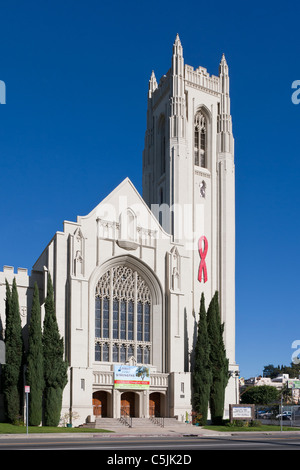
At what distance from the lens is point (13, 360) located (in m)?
44.6

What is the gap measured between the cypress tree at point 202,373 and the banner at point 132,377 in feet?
14.7

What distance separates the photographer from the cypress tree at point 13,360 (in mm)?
44000

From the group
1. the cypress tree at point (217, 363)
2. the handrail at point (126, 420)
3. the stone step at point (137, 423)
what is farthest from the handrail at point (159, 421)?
the cypress tree at point (217, 363)

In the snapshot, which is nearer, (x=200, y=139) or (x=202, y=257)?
(x=202, y=257)

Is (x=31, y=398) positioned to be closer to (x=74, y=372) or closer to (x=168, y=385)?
(x=74, y=372)

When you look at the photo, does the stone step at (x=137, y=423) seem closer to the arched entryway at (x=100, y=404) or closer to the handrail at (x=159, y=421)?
the handrail at (x=159, y=421)

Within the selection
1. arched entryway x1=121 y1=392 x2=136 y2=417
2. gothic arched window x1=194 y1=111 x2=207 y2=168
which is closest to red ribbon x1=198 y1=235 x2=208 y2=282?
gothic arched window x1=194 y1=111 x2=207 y2=168

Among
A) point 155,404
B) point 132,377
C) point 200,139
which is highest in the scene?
point 200,139

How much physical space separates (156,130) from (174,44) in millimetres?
9504

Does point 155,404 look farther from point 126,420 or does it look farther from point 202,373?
point 126,420

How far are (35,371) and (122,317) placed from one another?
10366 mm

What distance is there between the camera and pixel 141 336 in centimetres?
5350

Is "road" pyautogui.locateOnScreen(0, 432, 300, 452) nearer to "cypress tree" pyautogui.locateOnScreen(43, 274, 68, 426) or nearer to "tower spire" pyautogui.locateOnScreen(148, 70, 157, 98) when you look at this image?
"cypress tree" pyautogui.locateOnScreen(43, 274, 68, 426)

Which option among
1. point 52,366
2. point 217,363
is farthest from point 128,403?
point 52,366
